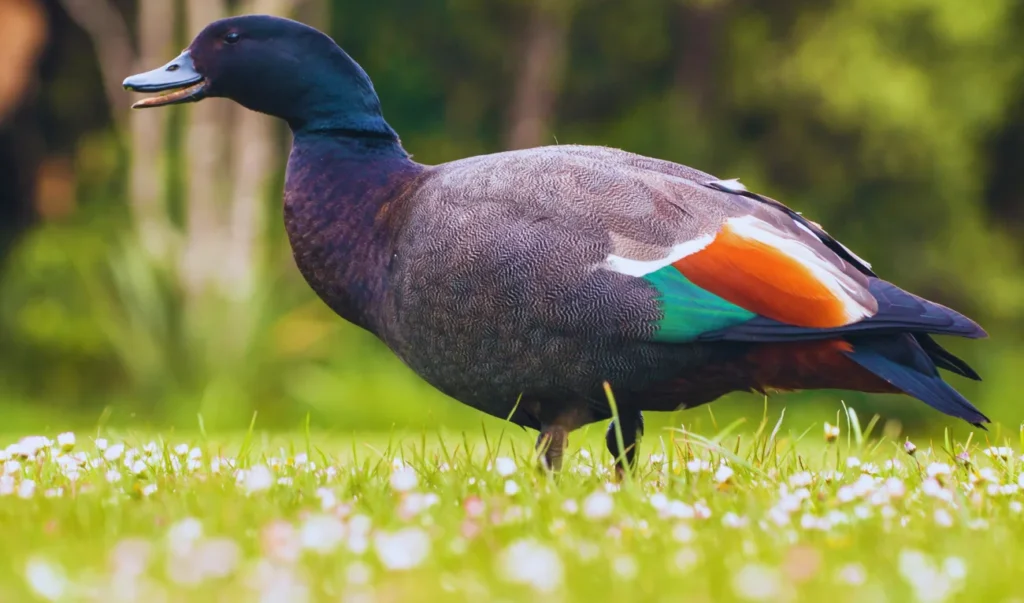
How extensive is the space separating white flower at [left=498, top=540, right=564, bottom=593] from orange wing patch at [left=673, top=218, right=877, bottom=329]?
136 centimetres

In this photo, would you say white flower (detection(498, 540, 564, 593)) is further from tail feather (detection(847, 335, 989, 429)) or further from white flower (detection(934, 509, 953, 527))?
tail feather (detection(847, 335, 989, 429))

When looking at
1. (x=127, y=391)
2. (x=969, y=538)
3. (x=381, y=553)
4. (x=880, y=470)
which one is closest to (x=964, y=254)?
(x=127, y=391)

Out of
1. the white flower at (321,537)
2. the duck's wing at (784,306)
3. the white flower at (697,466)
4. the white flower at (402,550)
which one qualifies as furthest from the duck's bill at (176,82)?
the white flower at (402,550)

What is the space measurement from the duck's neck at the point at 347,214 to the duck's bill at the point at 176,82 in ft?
1.39

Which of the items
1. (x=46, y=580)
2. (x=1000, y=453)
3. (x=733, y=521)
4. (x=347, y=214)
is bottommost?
(x=1000, y=453)

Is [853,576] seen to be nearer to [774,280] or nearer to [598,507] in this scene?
[598,507]

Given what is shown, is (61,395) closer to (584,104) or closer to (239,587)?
(584,104)

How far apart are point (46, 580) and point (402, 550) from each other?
1.89 feet

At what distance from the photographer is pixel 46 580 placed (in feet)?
6.47

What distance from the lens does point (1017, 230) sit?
44.9 ft

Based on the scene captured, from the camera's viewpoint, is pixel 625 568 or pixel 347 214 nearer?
pixel 625 568

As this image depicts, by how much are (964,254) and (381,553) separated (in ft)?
35.1

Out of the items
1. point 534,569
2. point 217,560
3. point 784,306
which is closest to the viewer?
point 534,569

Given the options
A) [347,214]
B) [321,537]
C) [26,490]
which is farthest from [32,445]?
[321,537]
